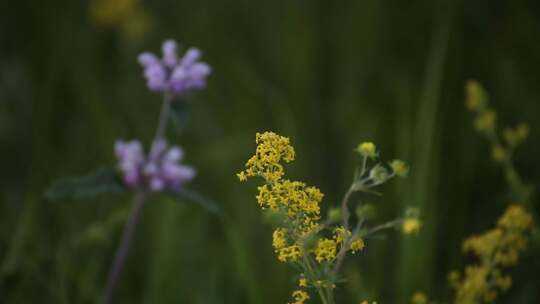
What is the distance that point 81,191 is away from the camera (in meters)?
0.99

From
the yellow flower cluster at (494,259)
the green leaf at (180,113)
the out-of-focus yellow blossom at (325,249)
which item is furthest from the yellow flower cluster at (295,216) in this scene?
the green leaf at (180,113)

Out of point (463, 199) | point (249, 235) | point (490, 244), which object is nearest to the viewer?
point (490, 244)

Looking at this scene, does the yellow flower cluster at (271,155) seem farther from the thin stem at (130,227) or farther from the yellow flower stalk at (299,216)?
the thin stem at (130,227)

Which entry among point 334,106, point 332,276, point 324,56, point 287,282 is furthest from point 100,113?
point 332,276

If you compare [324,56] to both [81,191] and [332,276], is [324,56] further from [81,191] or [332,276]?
[332,276]

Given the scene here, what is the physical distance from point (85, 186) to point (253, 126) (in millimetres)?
816

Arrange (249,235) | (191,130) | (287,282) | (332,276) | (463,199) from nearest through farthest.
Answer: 1. (332,276)
2. (287,282)
3. (463,199)
4. (249,235)
5. (191,130)

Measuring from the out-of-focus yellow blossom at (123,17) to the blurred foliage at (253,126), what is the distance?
0.04 m

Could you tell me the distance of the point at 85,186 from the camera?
1.01 metres

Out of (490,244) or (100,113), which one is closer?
(490,244)

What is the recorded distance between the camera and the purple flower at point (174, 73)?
3.39 ft

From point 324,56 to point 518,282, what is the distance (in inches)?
42.0

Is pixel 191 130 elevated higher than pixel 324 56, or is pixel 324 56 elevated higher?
pixel 324 56

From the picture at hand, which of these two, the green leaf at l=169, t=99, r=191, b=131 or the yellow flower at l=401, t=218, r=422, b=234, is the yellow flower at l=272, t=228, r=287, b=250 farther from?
the green leaf at l=169, t=99, r=191, b=131
